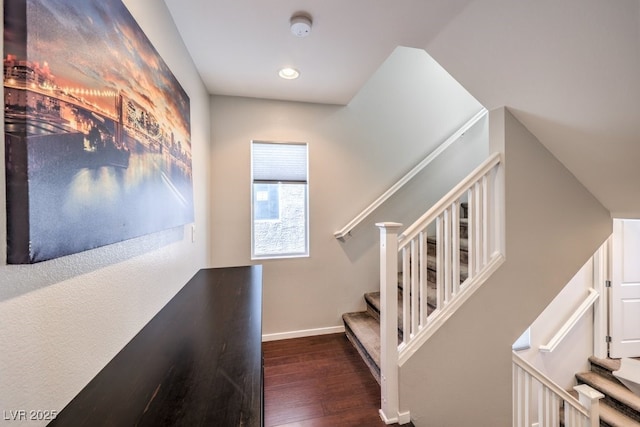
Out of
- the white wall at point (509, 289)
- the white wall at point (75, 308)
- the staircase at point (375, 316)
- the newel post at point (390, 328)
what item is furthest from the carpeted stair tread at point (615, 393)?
the white wall at point (75, 308)

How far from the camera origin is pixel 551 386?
1848 mm

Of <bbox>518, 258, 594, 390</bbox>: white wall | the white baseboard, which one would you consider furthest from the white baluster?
<bbox>518, 258, 594, 390</bbox>: white wall

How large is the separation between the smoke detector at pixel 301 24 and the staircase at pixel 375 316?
176cm

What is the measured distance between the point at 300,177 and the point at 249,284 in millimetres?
1395

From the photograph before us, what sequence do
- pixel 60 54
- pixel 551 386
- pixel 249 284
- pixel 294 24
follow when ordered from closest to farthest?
pixel 60 54
pixel 294 24
pixel 249 284
pixel 551 386

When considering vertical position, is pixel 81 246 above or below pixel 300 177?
below

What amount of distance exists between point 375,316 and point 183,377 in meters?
2.12

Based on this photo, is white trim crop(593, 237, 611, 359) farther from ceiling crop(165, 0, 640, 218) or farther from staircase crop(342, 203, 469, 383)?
staircase crop(342, 203, 469, 383)

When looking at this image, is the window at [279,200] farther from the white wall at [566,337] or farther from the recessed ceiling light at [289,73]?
the white wall at [566,337]

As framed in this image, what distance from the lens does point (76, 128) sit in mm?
652

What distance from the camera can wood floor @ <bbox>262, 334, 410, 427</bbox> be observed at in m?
1.70

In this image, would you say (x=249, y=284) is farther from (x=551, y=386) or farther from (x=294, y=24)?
(x=551, y=386)

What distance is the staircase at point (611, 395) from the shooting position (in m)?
2.65

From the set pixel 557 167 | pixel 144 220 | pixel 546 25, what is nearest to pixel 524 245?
pixel 557 167
